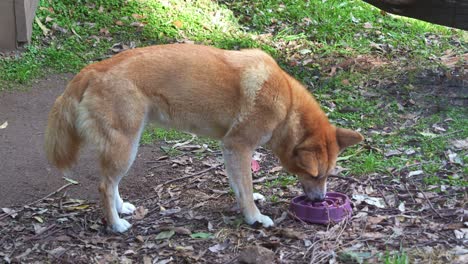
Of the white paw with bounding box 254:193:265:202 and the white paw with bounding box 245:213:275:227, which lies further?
the white paw with bounding box 254:193:265:202

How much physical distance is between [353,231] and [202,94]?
169 centimetres

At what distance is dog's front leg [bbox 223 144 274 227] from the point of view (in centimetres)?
561

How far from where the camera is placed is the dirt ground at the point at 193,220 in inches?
200

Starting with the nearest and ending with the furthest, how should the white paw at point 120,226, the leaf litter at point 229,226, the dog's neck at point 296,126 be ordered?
the leaf litter at point 229,226 < the white paw at point 120,226 < the dog's neck at point 296,126

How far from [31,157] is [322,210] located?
332 cm

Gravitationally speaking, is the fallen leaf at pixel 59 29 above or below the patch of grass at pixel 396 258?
below

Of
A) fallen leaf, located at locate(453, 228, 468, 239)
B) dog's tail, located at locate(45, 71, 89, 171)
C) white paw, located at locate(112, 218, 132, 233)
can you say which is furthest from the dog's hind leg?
fallen leaf, located at locate(453, 228, 468, 239)

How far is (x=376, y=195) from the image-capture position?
242 inches

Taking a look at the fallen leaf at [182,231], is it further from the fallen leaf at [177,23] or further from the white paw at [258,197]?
the fallen leaf at [177,23]

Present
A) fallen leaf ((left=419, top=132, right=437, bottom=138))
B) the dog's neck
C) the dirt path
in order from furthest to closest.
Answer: fallen leaf ((left=419, top=132, right=437, bottom=138)), the dirt path, the dog's neck

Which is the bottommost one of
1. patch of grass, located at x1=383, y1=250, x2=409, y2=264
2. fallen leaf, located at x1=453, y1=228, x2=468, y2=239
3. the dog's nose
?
the dog's nose

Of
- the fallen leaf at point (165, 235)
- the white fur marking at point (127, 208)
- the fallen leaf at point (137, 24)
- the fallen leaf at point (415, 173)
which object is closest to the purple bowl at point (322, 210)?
the fallen leaf at point (415, 173)

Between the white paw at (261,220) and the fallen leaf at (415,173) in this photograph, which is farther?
the fallen leaf at (415,173)

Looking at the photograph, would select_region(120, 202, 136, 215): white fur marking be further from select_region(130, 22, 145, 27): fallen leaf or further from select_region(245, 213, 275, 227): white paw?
select_region(130, 22, 145, 27): fallen leaf
